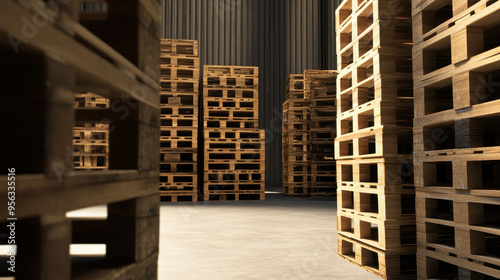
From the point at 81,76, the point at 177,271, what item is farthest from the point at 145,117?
the point at 177,271

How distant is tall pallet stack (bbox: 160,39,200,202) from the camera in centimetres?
1166

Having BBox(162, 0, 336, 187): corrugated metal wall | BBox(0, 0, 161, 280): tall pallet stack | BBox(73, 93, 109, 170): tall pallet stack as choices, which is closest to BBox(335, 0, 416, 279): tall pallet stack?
BBox(0, 0, 161, 280): tall pallet stack

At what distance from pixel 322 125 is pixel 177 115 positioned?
15.1ft

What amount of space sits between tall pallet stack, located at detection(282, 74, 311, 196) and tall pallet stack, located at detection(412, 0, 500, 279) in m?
9.19

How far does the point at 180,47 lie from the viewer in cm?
1202

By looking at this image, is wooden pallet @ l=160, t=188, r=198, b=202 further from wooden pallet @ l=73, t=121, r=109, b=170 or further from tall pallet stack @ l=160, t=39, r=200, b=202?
wooden pallet @ l=73, t=121, r=109, b=170

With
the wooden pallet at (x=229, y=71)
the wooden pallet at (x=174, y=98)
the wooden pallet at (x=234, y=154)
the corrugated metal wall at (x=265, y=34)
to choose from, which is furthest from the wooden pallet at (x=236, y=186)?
the corrugated metal wall at (x=265, y=34)

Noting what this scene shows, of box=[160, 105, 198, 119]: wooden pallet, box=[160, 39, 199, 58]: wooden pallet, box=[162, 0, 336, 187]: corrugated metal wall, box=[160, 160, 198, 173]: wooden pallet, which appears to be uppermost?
box=[162, 0, 336, 187]: corrugated metal wall

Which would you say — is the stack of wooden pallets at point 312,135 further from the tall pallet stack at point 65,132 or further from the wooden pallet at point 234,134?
the tall pallet stack at point 65,132

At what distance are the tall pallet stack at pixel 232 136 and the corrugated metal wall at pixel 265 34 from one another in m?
6.90

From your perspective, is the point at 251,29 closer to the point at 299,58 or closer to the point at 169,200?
the point at 299,58

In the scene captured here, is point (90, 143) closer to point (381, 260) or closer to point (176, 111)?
point (176, 111)

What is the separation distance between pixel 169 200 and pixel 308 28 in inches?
477

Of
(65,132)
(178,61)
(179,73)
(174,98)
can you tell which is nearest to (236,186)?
(174,98)
